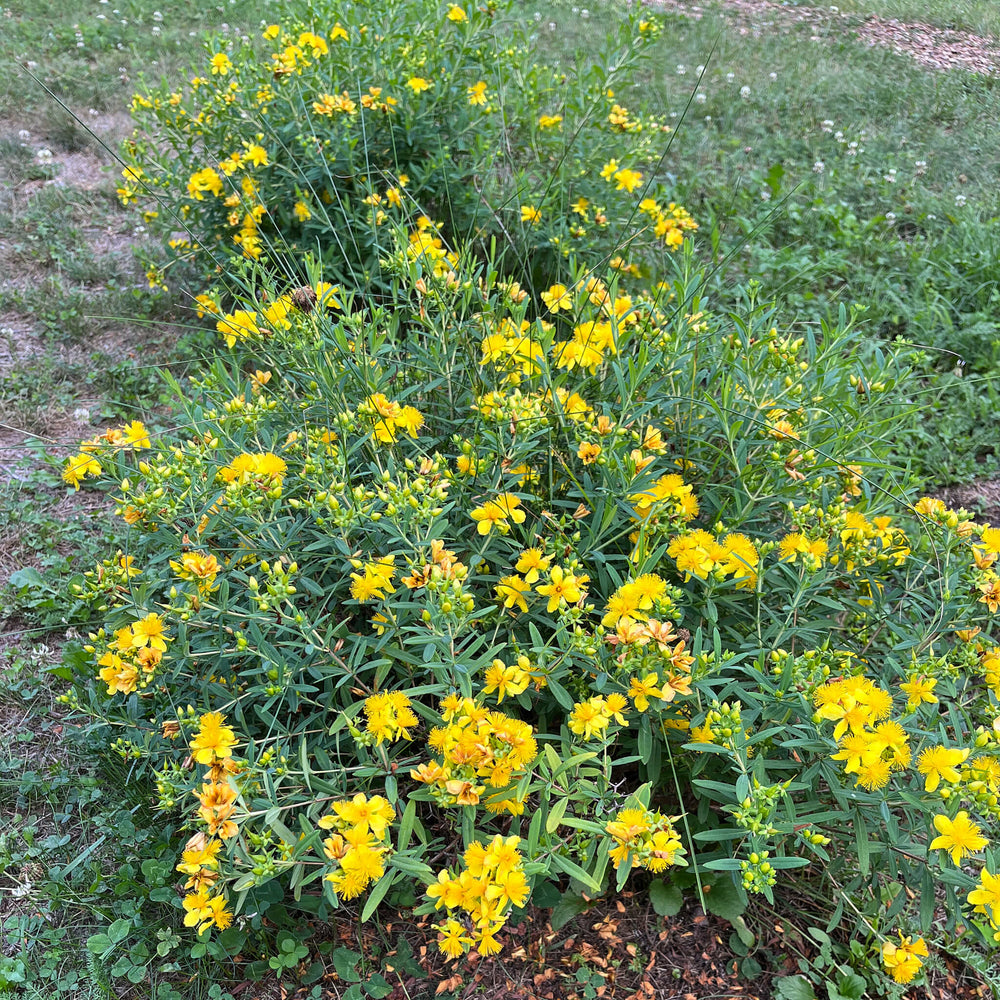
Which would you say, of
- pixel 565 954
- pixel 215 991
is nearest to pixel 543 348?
pixel 565 954

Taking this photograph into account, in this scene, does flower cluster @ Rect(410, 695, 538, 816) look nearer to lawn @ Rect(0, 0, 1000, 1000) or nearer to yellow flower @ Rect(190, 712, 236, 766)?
lawn @ Rect(0, 0, 1000, 1000)

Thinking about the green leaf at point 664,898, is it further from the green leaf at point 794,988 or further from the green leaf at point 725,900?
the green leaf at point 794,988

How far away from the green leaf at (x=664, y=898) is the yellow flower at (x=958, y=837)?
2.07ft

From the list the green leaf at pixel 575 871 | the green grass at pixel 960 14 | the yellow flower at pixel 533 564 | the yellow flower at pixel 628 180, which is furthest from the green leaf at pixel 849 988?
the green grass at pixel 960 14

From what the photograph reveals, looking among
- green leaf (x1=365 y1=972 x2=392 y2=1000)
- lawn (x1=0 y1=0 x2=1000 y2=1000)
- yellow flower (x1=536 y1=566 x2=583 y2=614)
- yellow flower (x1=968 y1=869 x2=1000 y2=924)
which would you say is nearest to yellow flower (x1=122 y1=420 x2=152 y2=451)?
lawn (x1=0 y1=0 x2=1000 y2=1000)

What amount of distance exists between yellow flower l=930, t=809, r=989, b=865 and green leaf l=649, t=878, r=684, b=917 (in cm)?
63

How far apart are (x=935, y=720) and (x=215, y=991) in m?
1.78

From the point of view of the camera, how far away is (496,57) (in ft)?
12.0

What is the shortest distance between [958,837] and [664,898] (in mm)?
695

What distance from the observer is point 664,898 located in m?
1.96

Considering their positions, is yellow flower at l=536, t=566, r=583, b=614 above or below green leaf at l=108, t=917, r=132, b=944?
above

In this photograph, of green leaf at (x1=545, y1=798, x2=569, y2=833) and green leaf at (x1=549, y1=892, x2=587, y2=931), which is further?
green leaf at (x1=549, y1=892, x2=587, y2=931)

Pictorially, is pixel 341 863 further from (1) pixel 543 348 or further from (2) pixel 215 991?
(1) pixel 543 348

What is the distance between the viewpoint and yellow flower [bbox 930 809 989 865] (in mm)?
1578
